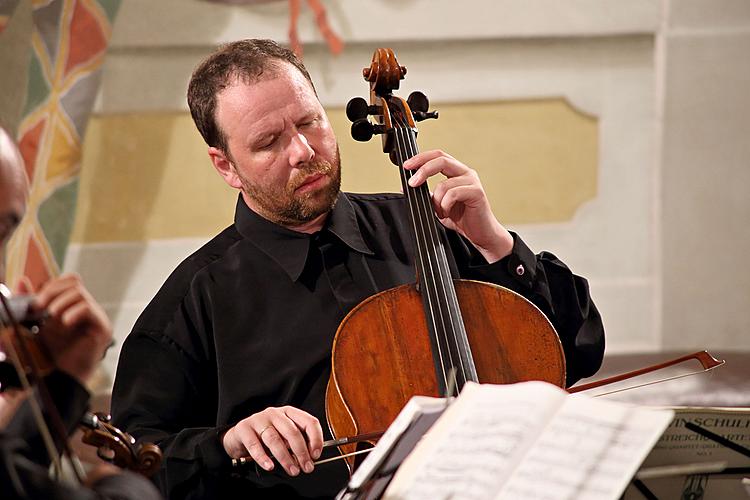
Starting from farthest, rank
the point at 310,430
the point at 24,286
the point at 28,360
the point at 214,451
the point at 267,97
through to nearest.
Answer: the point at 24,286 < the point at 267,97 < the point at 214,451 < the point at 310,430 < the point at 28,360

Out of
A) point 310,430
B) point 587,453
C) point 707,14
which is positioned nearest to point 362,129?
point 310,430

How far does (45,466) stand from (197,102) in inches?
40.7

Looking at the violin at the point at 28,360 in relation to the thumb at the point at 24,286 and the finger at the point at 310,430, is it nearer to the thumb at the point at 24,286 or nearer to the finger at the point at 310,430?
the finger at the point at 310,430

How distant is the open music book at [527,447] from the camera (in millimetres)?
1040

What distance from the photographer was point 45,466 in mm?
1049

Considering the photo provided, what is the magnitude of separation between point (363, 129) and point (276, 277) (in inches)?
13.2

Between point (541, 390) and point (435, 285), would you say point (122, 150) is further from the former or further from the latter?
point (541, 390)

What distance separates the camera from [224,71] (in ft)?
6.16

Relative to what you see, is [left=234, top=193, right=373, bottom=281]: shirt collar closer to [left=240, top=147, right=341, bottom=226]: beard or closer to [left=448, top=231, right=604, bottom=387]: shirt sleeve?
[left=240, top=147, right=341, bottom=226]: beard

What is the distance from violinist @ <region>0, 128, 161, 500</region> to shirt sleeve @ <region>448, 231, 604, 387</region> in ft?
3.20

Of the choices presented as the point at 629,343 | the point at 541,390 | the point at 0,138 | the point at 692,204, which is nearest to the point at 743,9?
the point at 692,204

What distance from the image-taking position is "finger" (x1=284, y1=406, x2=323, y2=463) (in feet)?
4.78

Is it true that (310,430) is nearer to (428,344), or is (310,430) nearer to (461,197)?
(428,344)

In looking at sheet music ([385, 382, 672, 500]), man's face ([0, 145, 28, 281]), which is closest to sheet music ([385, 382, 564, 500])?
sheet music ([385, 382, 672, 500])
